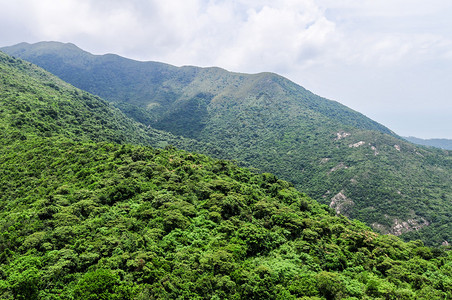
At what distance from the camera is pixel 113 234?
88.9ft

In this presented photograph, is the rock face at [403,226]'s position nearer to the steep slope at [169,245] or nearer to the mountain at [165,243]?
the steep slope at [169,245]

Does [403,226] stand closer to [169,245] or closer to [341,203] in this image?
[341,203]

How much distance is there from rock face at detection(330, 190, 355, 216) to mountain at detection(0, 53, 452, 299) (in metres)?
79.4

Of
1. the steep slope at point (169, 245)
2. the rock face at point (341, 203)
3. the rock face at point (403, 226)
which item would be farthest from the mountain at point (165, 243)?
the rock face at point (341, 203)

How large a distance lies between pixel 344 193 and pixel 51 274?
427ft

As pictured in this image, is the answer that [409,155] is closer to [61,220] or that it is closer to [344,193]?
[344,193]

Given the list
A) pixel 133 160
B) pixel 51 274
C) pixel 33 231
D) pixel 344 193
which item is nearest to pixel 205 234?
pixel 51 274

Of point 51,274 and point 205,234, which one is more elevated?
point 205,234

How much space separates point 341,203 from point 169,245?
11575cm

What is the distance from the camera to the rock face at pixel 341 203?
4665 inches

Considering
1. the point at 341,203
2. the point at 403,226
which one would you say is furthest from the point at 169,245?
the point at 341,203

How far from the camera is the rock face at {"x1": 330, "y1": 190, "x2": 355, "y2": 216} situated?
118m

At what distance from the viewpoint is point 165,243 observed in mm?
27141

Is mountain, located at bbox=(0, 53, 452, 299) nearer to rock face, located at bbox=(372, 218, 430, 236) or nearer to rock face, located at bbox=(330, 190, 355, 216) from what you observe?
rock face, located at bbox=(372, 218, 430, 236)
